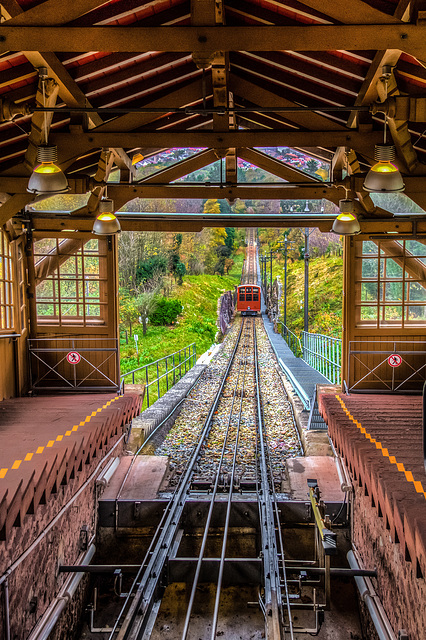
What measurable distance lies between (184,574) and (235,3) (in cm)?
610

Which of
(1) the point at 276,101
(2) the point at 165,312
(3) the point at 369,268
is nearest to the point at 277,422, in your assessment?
(3) the point at 369,268

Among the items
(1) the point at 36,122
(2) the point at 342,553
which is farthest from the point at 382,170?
(2) the point at 342,553

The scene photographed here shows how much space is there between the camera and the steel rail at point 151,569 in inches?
182

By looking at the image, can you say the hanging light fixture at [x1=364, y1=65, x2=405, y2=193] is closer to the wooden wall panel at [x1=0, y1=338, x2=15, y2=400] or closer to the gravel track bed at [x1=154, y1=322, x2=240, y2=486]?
the gravel track bed at [x1=154, y1=322, x2=240, y2=486]

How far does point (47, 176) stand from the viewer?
16.5 feet

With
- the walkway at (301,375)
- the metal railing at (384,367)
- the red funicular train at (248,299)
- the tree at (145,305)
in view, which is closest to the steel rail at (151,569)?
the metal railing at (384,367)

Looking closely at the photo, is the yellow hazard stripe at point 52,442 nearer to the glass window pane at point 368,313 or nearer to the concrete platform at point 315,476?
the concrete platform at point 315,476

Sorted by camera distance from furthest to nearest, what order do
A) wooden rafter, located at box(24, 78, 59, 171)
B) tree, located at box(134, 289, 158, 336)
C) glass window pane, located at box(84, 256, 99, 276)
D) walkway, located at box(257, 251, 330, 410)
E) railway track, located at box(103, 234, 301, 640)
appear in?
tree, located at box(134, 289, 158, 336)
walkway, located at box(257, 251, 330, 410)
glass window pane, located at box(84, 256, 99, 276)
wooden rafter, located at box(24, 78, 59, 171)
railway track, located at box(103, 234, 301, 640)

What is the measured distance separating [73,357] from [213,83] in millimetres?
5543

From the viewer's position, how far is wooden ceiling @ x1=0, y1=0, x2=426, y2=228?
3713mm

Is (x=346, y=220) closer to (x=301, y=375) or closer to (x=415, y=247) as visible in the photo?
(x=415, y=247)

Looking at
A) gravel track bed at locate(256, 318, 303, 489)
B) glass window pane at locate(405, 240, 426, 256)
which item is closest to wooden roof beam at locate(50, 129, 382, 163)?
glass window pane at locate(405, 240, 426, 256)

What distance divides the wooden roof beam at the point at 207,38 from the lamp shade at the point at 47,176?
1440 millimetres

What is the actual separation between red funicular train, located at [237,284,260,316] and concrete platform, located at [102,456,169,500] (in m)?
33.1
